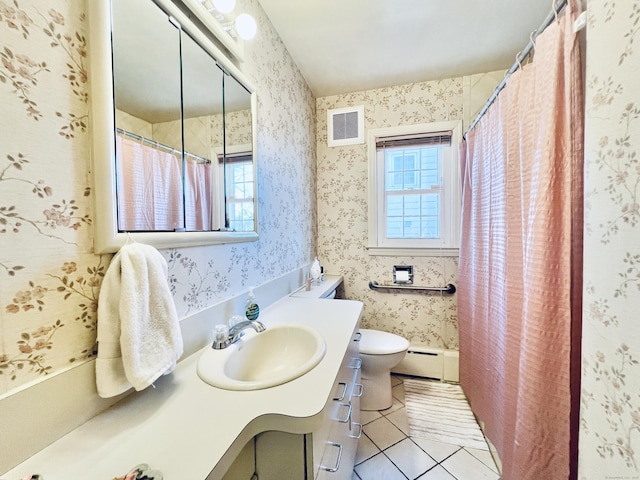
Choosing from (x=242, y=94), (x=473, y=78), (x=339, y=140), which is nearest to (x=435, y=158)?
(x=473, y=78)

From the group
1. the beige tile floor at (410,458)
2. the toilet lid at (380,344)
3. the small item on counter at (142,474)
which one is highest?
the small item on counter at (142,474)

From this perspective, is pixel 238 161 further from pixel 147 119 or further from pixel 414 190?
pixel 414 190

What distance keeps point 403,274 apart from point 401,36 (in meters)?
1.66

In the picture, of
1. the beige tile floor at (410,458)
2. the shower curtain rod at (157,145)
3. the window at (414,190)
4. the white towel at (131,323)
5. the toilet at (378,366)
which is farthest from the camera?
the window at (414,190)

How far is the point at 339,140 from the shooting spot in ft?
7.45

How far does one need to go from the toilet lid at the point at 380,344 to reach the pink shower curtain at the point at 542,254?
587mm

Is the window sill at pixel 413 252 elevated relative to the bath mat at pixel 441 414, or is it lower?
elevated

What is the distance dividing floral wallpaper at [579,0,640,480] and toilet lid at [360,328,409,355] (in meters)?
1.06

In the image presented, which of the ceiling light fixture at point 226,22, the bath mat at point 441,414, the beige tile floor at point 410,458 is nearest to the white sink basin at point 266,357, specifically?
the beige tile floor at point 410,458

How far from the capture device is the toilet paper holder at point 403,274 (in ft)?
7.08

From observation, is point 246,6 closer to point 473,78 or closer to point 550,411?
point 473,78

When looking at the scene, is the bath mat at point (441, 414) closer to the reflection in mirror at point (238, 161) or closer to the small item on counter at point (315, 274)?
the small item on counter at point (315, 274)

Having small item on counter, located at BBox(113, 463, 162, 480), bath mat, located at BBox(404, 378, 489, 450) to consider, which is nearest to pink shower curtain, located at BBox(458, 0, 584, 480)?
bath mat, located at BBox(404, 378, 489, 450)

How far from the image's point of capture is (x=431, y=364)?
6.74 ft
